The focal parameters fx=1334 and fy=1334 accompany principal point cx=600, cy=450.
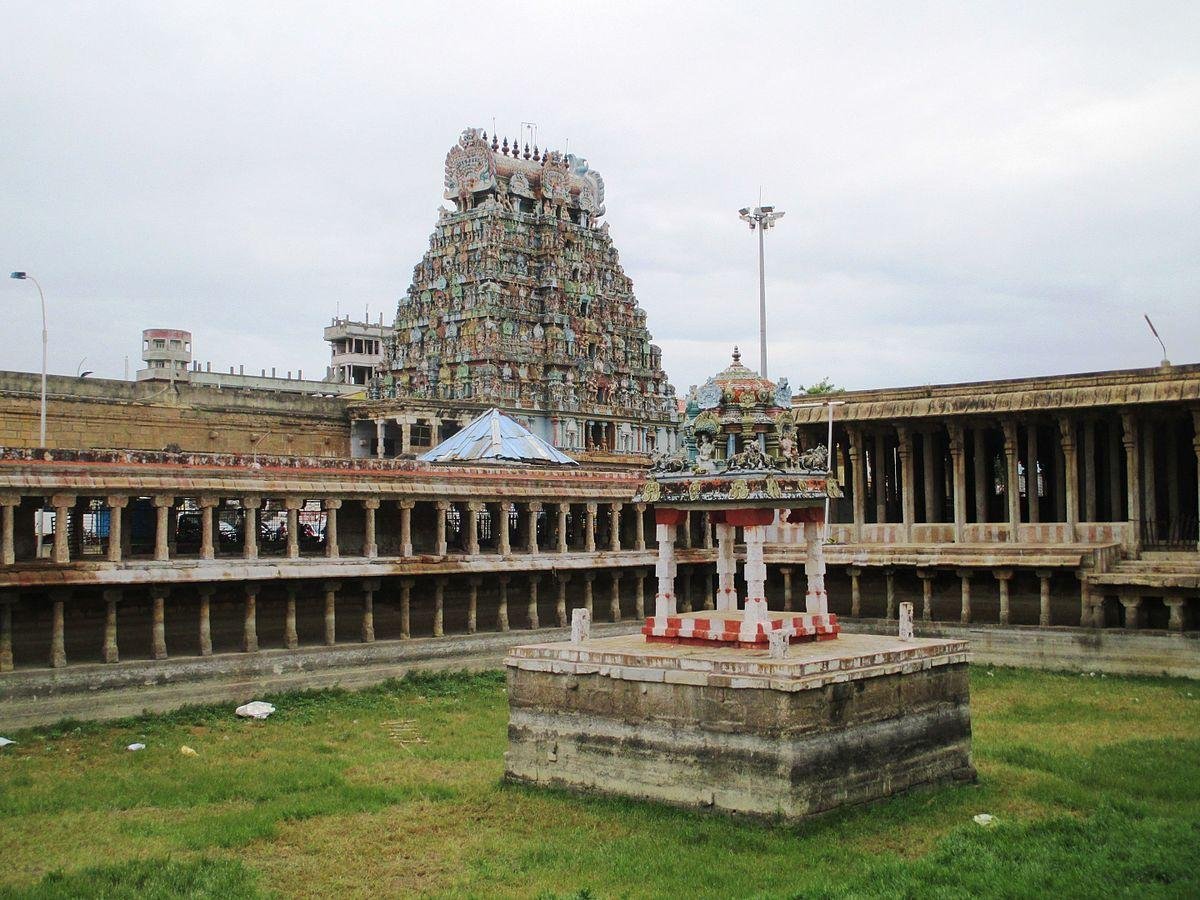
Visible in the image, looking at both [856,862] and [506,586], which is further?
[506,586]

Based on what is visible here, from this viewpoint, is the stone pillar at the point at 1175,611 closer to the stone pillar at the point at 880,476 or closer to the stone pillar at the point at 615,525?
the stone pillar at the point at 880,476

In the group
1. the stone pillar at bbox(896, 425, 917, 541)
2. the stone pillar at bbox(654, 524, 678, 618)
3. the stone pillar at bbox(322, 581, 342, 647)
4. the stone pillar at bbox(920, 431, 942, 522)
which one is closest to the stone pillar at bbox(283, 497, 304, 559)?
the stone pillar at bbox(322, 581, 342, 647)

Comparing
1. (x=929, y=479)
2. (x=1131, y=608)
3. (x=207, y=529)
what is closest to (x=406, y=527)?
(x=207, y=529)

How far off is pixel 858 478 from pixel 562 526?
35.7ft

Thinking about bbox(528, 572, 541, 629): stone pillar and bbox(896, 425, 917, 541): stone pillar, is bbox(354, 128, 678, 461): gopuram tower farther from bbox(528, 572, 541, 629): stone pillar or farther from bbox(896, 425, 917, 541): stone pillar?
bbox(896, 425, 917, 541): stone pillar

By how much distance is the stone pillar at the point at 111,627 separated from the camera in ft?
106

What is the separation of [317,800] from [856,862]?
32.3 ft

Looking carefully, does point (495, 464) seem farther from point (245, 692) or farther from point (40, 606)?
point (40, 606)

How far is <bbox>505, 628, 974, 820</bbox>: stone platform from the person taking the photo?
21.8 meters

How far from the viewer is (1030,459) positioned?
43.8m

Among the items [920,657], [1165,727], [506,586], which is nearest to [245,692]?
[506,586]

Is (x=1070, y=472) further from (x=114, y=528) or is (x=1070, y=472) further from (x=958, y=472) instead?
(x=114, y=528)

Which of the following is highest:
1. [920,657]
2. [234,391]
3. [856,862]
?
[234,391]

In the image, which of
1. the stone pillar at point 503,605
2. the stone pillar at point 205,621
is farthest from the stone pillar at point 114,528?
the stone pillar at point 503,605
